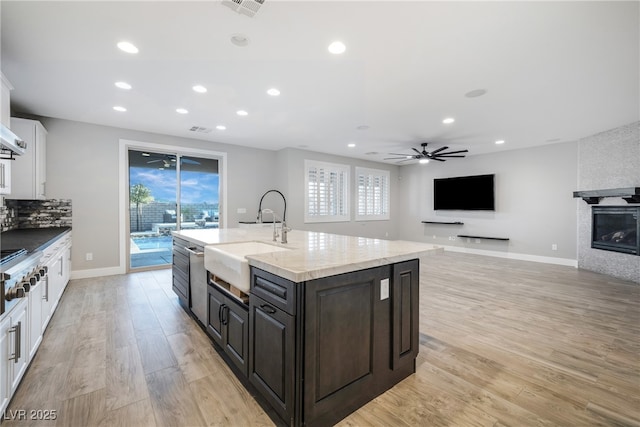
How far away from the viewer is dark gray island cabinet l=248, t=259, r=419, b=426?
1447 millimetres

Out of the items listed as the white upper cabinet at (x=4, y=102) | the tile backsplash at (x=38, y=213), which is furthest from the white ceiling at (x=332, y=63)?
the tile backsplash at (x=38, y=213)

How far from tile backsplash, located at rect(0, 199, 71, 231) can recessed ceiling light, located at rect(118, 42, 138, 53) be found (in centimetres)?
305

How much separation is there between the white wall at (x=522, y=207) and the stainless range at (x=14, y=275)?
27.0ft

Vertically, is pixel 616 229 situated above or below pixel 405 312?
above

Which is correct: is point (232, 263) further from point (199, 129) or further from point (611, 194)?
point (611, 194)

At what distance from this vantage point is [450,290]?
4125mm

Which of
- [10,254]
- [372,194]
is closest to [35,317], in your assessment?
[10,254]

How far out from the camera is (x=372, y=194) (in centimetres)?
852

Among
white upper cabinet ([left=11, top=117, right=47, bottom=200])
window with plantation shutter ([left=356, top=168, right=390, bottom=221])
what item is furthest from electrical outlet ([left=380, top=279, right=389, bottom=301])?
window with plantation shutter ([left=356, top=168, right=390, bottom=221])

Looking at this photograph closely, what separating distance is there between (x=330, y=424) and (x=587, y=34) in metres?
3.45

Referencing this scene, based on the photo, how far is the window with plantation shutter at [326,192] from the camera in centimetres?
698

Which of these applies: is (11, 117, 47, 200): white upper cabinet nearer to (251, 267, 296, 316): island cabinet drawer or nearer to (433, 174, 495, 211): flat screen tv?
(251, 267, 296, 316): island cabinet drawer

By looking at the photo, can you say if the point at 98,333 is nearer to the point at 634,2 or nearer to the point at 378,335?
the point at 378,335

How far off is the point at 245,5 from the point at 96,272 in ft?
16.5
